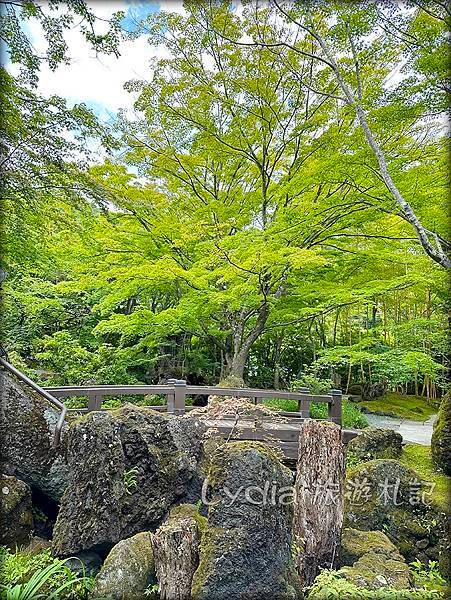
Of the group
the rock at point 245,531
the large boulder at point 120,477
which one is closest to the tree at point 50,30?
the large boulder at point 120,477

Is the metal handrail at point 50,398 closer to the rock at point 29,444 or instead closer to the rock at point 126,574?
the rock at point 29,444

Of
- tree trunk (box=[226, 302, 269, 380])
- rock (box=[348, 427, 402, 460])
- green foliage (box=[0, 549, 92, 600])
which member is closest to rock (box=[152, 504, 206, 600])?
green foliage (box=[0, 549, 92, 600])

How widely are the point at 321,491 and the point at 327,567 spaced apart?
1.69 ft

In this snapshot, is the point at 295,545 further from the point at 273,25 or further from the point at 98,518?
the point at 273,25

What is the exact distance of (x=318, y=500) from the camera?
9.57 feet

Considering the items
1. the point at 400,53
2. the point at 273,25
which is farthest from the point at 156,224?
the point at 400,53

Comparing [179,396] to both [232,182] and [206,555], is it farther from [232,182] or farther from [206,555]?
[232,182]

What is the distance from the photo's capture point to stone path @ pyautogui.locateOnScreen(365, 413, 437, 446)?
302 inches

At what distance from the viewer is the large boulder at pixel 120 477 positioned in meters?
2.92

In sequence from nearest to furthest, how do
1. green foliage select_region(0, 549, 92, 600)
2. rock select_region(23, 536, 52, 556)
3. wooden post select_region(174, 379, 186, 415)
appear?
green foliage select_region(0, 549, 92, 600) < rock select_region(23, 536, 52, 556) < wooden post select_region(174, 379, 186, 415)

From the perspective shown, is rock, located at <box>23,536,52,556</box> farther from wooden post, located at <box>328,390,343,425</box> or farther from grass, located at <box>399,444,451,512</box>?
wooden post, located at <box>328,390,343,425</box>

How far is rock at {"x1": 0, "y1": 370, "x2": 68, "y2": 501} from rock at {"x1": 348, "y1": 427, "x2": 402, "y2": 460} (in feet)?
11.4

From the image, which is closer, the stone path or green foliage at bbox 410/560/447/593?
green foliage at bbox 410/560/447/593

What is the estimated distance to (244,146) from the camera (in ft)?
26.6
